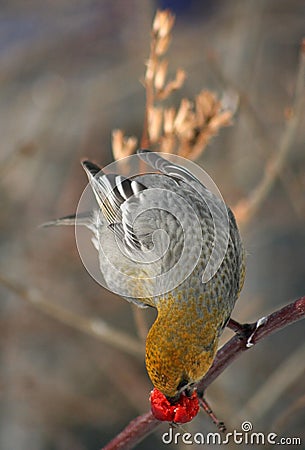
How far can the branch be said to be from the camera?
1022mm

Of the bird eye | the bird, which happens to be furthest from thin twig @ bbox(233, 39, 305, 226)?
the bird eye

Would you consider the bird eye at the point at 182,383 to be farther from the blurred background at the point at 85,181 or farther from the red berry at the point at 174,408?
the blurred background at the point at 85,181

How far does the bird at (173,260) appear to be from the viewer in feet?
3.50

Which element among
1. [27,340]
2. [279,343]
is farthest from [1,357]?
[279,343]

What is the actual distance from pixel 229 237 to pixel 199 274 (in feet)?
0.37

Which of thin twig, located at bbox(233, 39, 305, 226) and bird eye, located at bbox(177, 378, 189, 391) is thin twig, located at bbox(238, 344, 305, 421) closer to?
thin twig, located at bbox(233, 39, 305, 226)

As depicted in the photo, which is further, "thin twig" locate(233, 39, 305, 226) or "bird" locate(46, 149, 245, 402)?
"thin twig" locate(233, 39, 305, 226)

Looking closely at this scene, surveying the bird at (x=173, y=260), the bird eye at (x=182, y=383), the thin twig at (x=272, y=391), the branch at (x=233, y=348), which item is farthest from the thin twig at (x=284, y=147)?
the bird eye at (x=182, y=383)

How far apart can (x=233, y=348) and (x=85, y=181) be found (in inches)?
85.7

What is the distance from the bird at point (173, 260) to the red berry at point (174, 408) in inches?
0.6

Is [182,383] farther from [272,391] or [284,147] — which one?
[272,391]

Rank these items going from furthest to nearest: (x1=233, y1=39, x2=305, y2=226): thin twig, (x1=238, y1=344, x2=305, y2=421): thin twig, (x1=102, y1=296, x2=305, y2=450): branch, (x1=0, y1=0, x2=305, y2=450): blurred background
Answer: (x1=0, y1=0, x2=305, y2=450): blurred background < (x1=238, y1=344, x2=305, y2=421): thin twig < (x1=233, y1=39, x2=305, y2=226): thin twig < (x1=102, y1=296, x2=305, y2=450): branch

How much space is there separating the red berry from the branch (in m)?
0.05

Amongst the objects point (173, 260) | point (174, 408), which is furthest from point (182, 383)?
point (173, 260)
